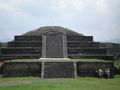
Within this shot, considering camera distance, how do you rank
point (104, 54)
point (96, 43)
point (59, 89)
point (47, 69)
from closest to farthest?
1. point (59, 89)
2. point (47, 69)
3. point (104, 54)
4. point (96, 43)

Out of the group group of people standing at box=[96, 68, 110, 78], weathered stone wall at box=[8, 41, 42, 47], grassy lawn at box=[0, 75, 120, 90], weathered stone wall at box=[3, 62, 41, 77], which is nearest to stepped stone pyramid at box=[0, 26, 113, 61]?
weathered stone wall at box=[8, 41, 42, 47]

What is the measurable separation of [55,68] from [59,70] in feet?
1.18

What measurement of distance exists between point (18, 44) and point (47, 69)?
8092 millimetres

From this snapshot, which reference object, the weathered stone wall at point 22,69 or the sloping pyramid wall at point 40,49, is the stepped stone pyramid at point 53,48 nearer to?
the sloping pyramid wall at point 40,49

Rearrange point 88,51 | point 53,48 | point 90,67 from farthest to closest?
point 53,48, point 88,51, point 90,67

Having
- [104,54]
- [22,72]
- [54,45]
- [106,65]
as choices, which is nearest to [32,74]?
[22,72]

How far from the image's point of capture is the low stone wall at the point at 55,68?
13.9m

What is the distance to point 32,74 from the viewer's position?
14.4 metres

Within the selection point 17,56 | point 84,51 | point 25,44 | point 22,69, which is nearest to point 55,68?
point 22,69

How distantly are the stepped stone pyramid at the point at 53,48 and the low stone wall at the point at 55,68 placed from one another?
4.10m

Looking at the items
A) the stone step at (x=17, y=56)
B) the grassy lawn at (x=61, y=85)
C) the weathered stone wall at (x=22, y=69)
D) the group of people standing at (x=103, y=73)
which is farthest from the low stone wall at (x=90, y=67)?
the stone step at (x=17, y=56)

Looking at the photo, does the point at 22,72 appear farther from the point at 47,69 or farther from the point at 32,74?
the point at 47,69

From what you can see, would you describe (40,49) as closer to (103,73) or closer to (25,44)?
(25,44)

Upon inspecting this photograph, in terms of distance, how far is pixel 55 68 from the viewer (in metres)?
14.0
